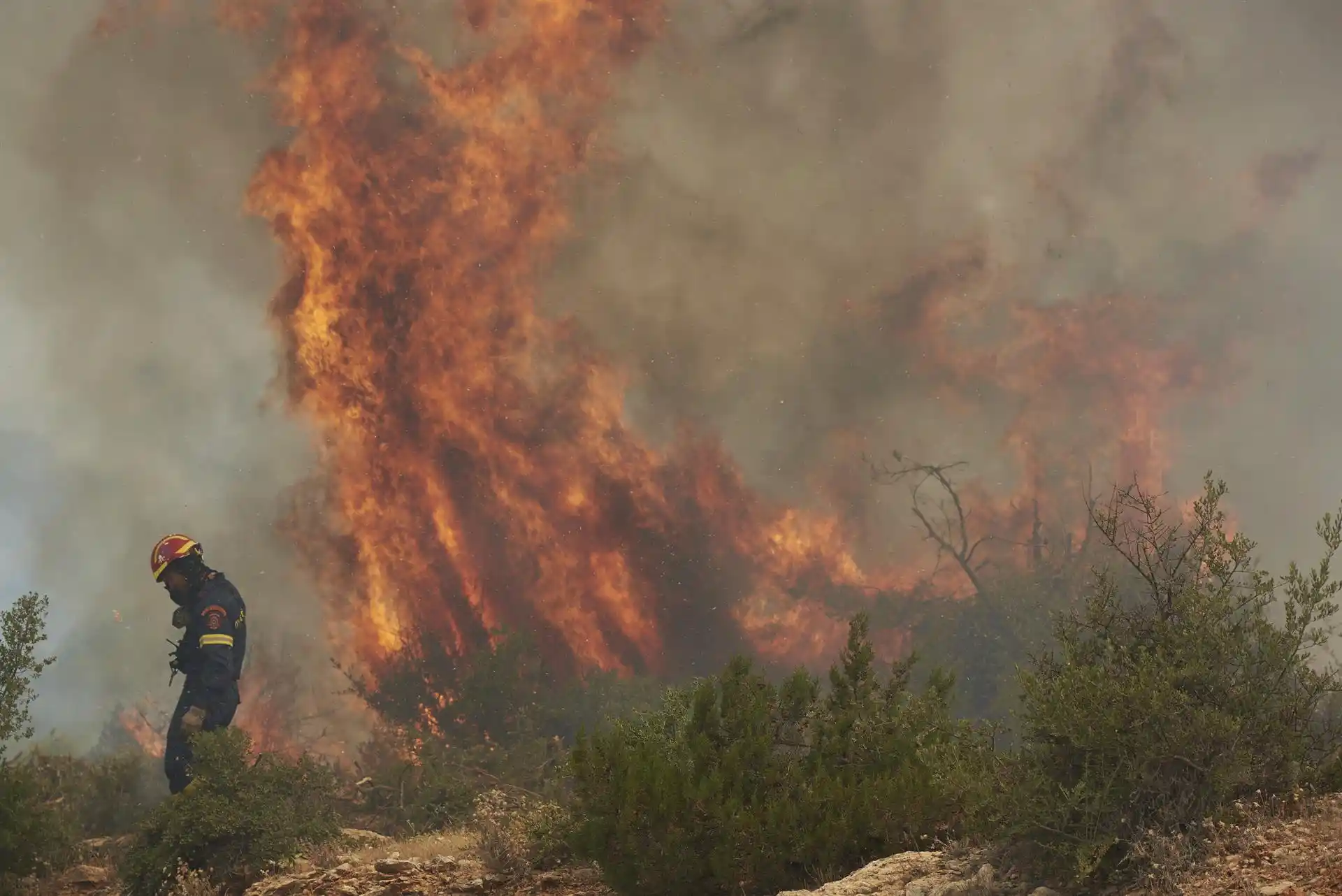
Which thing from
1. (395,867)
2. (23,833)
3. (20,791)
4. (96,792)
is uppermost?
(96,792)

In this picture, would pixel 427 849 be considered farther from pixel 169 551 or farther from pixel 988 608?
pixel 988 608

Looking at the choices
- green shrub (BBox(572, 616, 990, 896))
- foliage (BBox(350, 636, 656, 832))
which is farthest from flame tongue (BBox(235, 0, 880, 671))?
green shrub (BBox(572, 616, 990, 896))

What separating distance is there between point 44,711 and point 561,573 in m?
69.6

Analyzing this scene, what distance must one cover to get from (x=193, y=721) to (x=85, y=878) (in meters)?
2.96

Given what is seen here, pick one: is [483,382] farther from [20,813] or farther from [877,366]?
A: [20,813]

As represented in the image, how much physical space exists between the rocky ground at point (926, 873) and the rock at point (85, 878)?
18.2 ft

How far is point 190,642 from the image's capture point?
20906 millimetres

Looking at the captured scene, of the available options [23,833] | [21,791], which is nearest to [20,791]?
[21,791]

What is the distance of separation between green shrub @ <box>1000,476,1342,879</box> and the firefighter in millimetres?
15938

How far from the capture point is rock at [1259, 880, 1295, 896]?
6.14 meters

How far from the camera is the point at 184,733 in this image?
19.8 m

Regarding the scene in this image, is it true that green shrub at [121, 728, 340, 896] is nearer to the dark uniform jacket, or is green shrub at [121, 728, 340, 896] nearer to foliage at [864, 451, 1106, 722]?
the dark uniform jacket

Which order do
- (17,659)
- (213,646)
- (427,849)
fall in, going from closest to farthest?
(427,849), (17,659), (213,646)

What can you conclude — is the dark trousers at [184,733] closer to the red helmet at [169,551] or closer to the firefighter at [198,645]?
the firefighter at [198,645]
